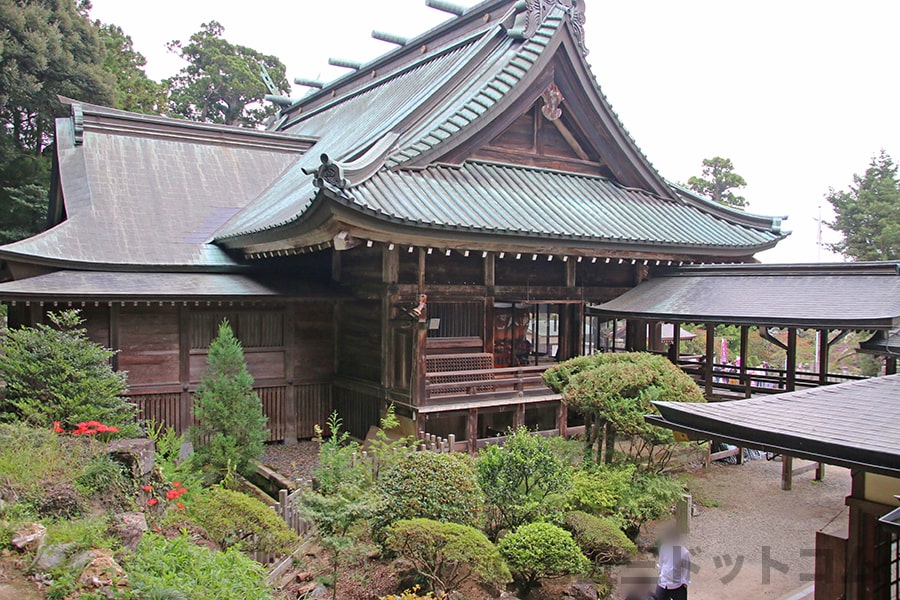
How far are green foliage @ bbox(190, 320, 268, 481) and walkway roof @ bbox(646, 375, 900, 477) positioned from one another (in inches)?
272

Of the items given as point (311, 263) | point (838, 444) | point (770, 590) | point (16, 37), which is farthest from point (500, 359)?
point (16, 37)

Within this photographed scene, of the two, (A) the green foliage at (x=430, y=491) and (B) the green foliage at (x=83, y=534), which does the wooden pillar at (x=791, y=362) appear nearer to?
(A) the green foliage at (x=430, y=491)

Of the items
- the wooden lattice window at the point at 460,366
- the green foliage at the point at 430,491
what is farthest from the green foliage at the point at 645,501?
the wooden lattice window at the point at 460,366

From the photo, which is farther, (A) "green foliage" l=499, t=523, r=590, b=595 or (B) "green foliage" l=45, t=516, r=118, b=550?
(A) "green foliage" l=499, t=523, r=590, b=595

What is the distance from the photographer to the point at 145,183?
15227 mm

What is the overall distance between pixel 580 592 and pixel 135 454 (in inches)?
204

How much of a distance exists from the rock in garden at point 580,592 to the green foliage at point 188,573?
10.7 feet

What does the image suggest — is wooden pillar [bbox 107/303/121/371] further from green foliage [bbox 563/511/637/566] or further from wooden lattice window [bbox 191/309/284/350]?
green foliage [bbox 563/511/637/566]

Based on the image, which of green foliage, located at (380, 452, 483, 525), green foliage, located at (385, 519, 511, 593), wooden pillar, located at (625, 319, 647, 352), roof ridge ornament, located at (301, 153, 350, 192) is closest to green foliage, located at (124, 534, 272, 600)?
green foliage, located at (385, 519, 511, 593)

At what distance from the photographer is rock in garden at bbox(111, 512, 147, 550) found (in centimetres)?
572

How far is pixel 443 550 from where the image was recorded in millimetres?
6336

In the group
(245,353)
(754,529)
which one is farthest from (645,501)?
(245,353)

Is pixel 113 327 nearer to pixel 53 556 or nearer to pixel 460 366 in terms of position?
pixel 460 366

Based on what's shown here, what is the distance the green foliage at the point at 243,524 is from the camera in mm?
6691
